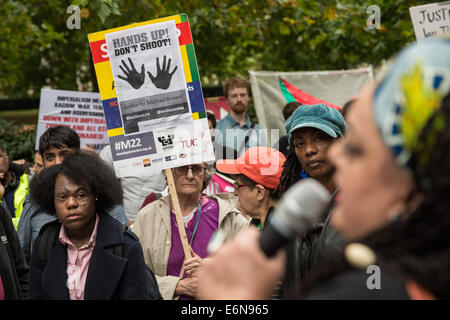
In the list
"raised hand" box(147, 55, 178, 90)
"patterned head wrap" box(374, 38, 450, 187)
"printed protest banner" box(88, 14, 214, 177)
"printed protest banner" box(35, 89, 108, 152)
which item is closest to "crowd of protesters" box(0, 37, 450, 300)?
"patterned head wrap" box(374, 38, 450, 187)

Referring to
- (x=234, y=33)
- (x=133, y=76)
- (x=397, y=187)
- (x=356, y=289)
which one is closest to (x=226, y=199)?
(x=133, y=76)

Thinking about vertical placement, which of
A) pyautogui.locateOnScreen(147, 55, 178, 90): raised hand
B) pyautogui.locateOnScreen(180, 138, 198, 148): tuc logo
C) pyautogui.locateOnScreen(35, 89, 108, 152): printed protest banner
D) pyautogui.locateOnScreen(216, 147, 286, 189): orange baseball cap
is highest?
pyautogui.locateOnScreen(35, 89, 108, 152): printed protest banner

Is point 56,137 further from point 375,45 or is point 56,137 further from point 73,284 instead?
point 375,45

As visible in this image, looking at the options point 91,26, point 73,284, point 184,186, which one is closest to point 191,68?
point 184,186

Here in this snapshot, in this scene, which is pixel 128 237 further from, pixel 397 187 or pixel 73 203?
pixel 397 187

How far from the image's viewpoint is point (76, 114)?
7746 mm

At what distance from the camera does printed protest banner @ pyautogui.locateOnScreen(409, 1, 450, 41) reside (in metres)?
6.96

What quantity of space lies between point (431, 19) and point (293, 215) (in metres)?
6.24

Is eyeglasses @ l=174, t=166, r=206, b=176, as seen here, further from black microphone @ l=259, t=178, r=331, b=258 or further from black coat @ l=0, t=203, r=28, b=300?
black microphone @ l=259, t=178, r=331, b=258

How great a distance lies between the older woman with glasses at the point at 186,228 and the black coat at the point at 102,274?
0.63m

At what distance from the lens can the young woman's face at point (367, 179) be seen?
1296 millimetres

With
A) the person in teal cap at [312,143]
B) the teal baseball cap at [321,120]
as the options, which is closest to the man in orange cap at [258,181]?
the person in teal cap at [312,143]

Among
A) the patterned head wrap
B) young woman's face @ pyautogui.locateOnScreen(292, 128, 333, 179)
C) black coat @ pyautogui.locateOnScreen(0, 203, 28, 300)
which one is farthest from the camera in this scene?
black coat @ pyautogui.locateOnScreen(0, 203, 28, 300)

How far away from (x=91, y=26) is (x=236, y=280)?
25.0 feet
